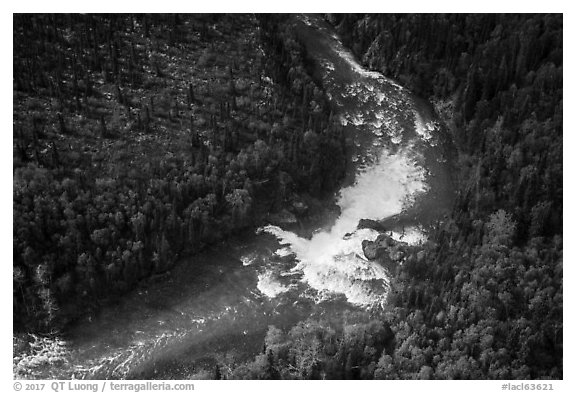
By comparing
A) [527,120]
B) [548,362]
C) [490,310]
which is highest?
[527,120]

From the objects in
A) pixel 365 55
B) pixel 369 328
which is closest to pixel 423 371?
pixel 369 328

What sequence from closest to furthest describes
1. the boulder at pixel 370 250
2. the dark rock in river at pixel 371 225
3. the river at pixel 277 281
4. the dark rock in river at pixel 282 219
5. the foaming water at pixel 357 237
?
the river at pixel 277 281 < the foaming water at pixel 357 237 < the boulder at pixel 370 250 < the dark rock in river at pixel 282 219 < the dark rock in river at pixel 371 225

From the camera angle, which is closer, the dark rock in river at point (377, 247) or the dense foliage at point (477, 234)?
the dense foliage at point (477, 234)

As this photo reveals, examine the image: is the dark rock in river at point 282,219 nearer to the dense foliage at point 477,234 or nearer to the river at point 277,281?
the river at point 277,281

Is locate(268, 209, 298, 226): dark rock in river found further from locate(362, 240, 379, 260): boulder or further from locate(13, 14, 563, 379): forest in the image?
locate(362, 240, 379, 260): boulder

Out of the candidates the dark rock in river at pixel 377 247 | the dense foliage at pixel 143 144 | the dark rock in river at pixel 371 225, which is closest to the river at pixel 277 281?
the dark rock in river at pixel 371 225

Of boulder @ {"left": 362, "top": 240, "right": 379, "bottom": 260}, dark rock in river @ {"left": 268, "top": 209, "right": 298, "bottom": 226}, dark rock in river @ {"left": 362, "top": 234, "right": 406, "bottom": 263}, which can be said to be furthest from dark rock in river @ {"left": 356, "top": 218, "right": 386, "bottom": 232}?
dark rock in river @ {"left": 268, "top": 209, "right": 298, "bottom": 226}

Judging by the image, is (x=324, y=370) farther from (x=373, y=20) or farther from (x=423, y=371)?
(x=373, y=20)
